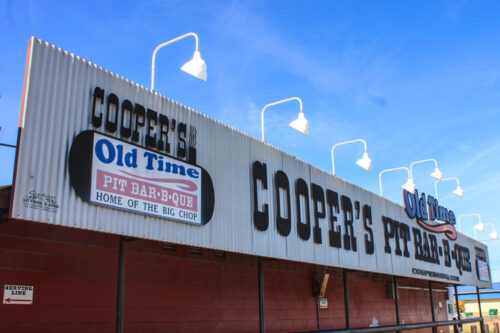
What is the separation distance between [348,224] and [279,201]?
11.4 ft

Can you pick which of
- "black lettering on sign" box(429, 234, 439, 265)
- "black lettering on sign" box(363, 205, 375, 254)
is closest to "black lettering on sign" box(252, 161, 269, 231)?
"black lettering on sign" box(363, 205, 375, 254)

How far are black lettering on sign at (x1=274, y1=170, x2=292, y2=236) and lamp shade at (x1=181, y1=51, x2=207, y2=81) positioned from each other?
3.29 m

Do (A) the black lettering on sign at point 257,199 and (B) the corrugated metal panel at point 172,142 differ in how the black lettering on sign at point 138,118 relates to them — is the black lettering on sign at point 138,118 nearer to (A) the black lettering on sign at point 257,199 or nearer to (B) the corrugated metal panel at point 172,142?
(B) the corrugated metal panel at point 172,142

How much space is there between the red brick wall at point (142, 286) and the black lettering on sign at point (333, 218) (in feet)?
4.84

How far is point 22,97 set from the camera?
6.32 meters

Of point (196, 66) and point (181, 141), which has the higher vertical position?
point (196, 66)

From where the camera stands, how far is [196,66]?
8797mm

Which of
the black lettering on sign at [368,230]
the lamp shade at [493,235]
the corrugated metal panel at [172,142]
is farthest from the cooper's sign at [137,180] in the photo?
the lamp shade at [493,235]

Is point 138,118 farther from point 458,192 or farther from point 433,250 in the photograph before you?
point 458,192

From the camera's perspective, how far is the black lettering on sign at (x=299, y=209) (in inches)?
451

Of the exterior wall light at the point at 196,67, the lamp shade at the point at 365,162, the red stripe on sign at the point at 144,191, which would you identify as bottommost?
the red stripe on sign at the point at 144,191

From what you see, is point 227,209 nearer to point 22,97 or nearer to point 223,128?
point 223,128

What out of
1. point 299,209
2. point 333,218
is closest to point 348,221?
point 333,218

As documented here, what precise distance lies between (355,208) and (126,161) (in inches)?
338
